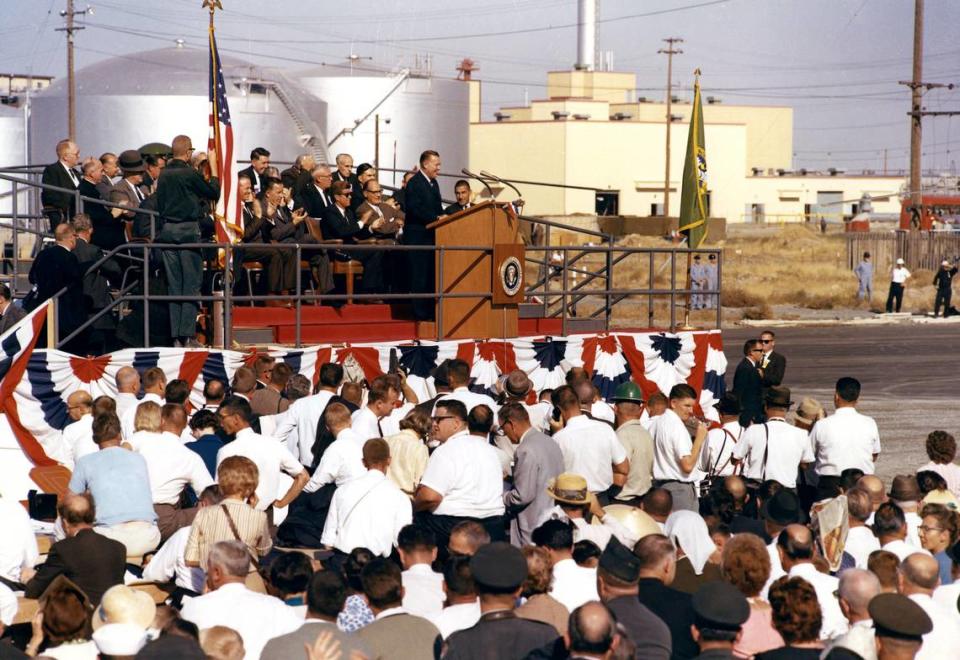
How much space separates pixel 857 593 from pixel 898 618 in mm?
741

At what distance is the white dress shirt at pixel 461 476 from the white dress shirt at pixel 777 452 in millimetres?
2954

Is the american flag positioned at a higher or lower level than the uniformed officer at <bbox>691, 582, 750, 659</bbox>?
higher

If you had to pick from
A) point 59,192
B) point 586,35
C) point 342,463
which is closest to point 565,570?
point 342,463

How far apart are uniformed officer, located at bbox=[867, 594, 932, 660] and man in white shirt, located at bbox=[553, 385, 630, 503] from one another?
433cm

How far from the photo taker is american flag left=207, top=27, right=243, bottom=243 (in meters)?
13.0

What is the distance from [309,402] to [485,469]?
190cm

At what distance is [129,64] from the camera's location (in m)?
53.0

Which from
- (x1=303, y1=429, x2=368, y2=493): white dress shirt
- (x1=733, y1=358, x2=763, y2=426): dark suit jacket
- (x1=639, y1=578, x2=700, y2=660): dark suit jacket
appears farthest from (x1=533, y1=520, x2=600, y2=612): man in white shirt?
(x1=733, y1=358, x2=763, y2=426): dark suit jacket

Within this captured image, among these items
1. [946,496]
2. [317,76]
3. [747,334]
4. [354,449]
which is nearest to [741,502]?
[946,496]

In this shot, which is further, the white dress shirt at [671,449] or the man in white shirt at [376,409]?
the white dress shirt at [671,449]

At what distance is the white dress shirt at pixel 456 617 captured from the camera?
6.30 metres

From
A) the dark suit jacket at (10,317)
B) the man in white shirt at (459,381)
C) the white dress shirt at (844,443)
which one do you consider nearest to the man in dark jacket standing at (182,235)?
the dark suit jacket at (10,317)

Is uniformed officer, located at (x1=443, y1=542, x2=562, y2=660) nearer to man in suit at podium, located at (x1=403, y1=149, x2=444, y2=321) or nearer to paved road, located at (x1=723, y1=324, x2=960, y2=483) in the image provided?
man in suit at podium, located at (x1=403, y1=149, x2=444, y2=321)

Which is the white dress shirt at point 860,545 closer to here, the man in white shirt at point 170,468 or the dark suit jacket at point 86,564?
the man in white shirt at point 170,468
